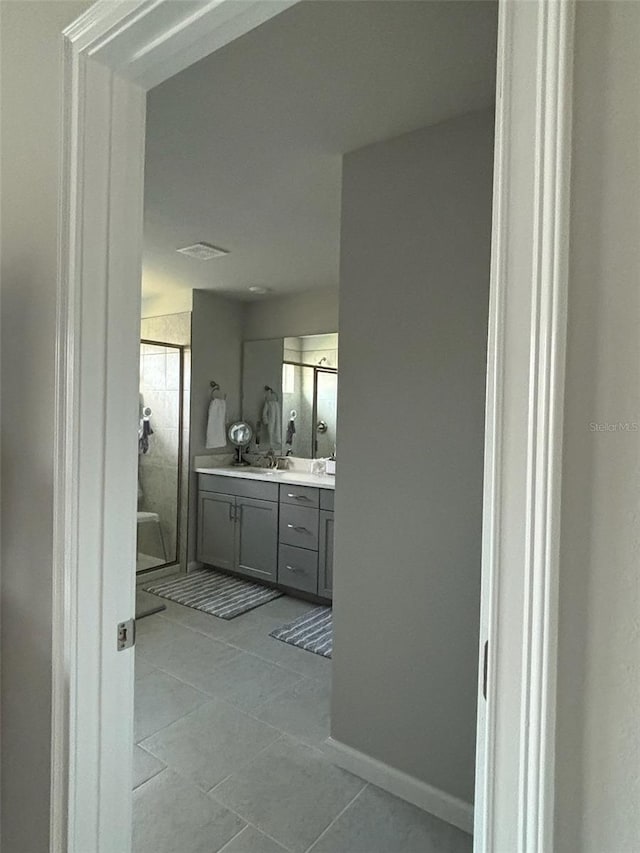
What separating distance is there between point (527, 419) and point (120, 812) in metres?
1.17

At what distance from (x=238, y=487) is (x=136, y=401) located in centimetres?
305

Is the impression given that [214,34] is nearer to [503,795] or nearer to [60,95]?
[60,95]

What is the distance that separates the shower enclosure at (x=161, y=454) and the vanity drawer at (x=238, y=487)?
0.27 m

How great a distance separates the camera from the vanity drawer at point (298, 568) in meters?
3.58

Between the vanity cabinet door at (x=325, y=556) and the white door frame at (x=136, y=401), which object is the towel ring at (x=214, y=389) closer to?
the vanity cabinet door at (x=325, y=556)

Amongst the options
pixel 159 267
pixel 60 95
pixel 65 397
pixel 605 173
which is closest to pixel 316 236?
pixel 159 267

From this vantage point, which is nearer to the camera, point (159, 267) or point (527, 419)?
point (527, 419)

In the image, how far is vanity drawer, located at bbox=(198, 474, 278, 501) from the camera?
12.6ft

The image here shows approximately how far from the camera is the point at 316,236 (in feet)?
9.39

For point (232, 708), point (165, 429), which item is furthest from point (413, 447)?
point (165, 429)

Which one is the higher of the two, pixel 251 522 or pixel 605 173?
pixel 605 173

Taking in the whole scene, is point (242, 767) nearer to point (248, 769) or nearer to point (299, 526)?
point (248, 769)

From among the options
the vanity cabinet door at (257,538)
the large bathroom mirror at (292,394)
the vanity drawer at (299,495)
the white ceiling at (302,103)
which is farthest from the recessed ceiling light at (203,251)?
the vanity cabinet door at (257,538)

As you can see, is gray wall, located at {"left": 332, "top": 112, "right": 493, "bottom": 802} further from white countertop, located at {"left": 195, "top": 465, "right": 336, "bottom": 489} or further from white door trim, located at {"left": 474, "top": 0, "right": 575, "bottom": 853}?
white countertop, located at {"left": 195, "top": 465, "right": 336, "bottom": 489}
